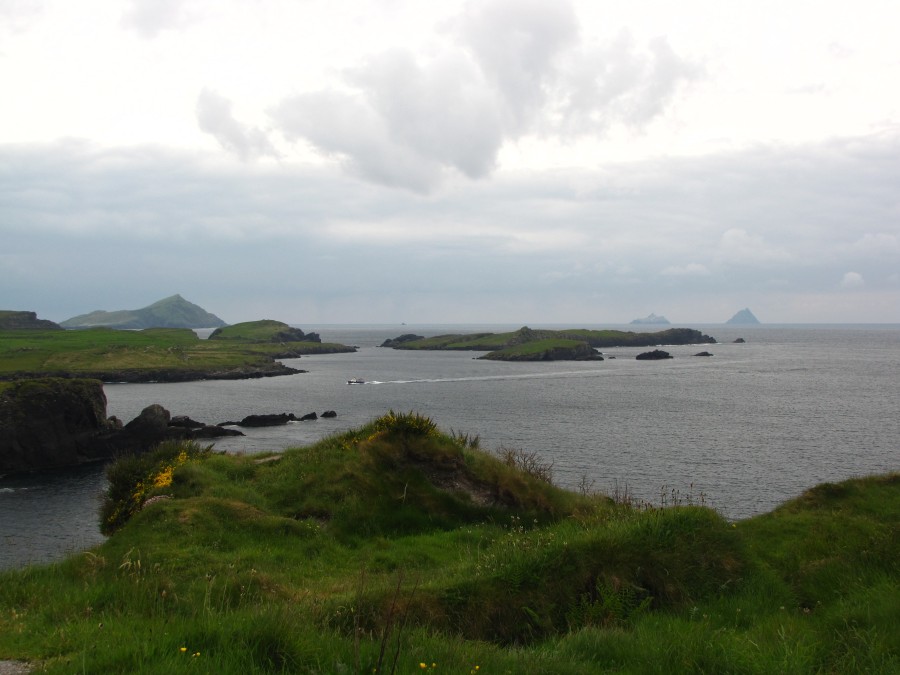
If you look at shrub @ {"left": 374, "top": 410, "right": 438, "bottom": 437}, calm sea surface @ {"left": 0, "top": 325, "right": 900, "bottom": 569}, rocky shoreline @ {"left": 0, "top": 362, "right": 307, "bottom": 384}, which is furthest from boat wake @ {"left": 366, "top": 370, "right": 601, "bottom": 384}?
shrub @ {"left": 374, "top": 410, "right": 438, "bottom": 437}

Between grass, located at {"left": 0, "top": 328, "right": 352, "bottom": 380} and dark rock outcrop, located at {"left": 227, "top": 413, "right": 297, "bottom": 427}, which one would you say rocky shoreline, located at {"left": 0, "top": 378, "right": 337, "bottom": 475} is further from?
grass, located at {"left": 0, "top": 328, "right": 352, "bottom": 380}

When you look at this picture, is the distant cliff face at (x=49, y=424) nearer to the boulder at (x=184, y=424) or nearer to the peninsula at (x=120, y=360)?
the boulder at (x=184, y=424)

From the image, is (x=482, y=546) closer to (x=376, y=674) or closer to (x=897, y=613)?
(x=897, y=613)

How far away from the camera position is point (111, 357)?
131 m

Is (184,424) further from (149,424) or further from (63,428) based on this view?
(63,428)

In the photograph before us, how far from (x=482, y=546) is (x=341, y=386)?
3594 inches

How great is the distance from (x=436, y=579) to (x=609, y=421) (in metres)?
55.2

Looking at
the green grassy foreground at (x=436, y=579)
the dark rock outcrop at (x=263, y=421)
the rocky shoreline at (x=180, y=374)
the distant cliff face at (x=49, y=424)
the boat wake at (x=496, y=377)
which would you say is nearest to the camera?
the green grassy foreground at (x=436, y=579)

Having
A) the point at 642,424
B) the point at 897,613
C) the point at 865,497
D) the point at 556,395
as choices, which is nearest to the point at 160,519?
the point at 897,613

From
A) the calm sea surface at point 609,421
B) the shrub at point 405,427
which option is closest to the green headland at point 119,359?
the calm sea surface at point 609,421

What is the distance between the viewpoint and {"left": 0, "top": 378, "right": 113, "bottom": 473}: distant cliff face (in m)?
49.3

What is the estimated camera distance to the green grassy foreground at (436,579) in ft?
23.8

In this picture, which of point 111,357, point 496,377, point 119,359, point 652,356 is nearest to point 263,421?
point 496,377

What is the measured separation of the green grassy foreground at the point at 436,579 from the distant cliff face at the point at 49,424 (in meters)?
36.5
